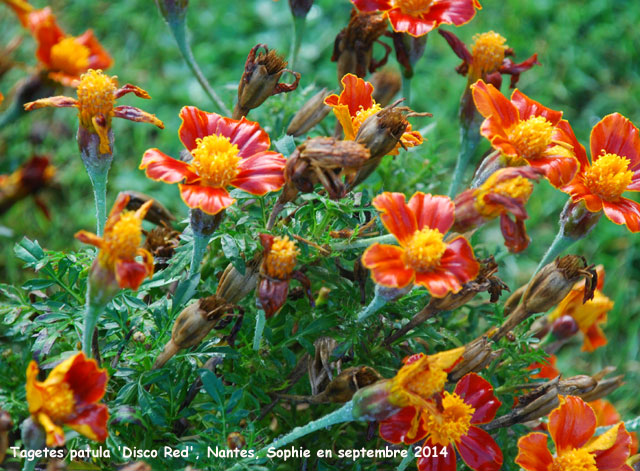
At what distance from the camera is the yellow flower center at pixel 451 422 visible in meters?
0.99

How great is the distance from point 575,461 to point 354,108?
1.91 feet

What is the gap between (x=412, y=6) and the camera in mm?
1264

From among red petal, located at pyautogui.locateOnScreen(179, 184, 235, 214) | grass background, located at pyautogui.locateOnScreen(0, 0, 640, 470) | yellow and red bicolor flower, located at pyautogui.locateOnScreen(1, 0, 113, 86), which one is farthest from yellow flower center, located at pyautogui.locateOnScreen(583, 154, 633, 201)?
yellow and red bicolor flower, located at pyautogui.locateOnScreen(1, 0, 113, 86)

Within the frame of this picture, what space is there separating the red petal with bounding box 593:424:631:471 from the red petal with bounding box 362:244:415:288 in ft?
1.41

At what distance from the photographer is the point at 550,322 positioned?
4.65 feet

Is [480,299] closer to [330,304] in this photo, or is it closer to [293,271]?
[330,304]

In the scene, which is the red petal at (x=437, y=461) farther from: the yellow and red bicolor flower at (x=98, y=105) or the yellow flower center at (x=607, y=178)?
the yellow and red bicolor flower at (x=98, y=105)

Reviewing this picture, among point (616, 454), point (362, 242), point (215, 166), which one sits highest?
point (215, 166)

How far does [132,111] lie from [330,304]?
42 centimetres

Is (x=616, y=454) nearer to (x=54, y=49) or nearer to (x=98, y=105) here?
(x=98, y=105)

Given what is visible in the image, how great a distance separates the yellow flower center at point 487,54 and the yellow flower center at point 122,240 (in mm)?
737

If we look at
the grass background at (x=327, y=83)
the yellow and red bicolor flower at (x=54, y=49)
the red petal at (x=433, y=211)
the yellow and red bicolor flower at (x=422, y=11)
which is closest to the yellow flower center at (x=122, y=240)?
the red petal at (x=433, y=211)

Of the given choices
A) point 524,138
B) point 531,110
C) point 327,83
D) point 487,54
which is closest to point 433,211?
point 524,138

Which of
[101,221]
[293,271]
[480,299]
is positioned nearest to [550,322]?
[480,299]
